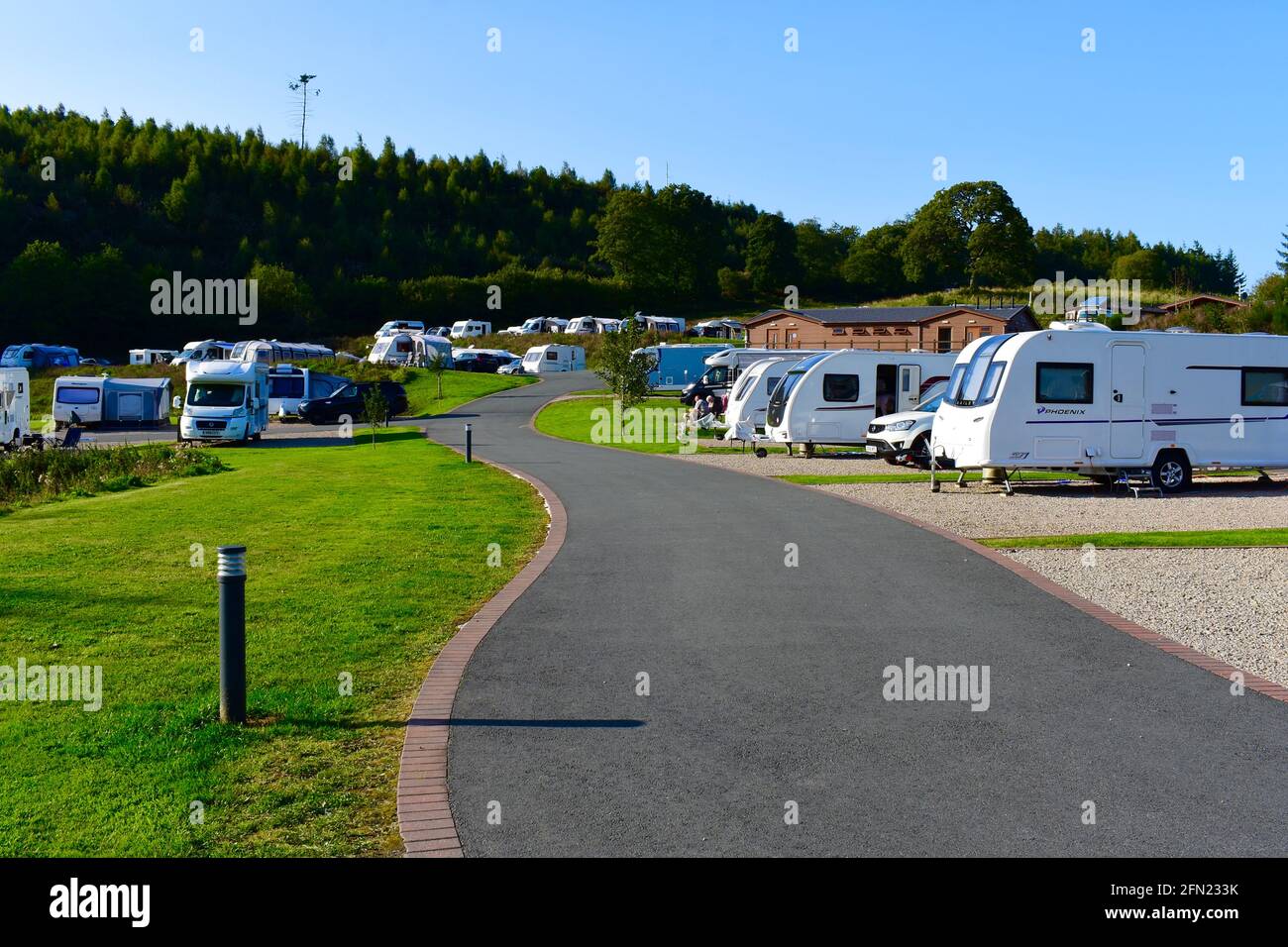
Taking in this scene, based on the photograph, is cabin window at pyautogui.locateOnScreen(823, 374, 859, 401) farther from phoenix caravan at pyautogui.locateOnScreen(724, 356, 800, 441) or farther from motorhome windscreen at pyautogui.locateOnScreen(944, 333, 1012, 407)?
motorhome windscreen at pyautogui.locateOnScreen(944, 333, 1012, 407)

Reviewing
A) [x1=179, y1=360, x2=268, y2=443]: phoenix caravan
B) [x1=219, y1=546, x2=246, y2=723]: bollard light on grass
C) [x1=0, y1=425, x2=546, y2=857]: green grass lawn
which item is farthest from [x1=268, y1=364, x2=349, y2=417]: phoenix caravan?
[x1=219, y1=546, x2=246, y2=723]: bollard light on grass

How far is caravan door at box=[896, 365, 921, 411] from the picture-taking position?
28141mm

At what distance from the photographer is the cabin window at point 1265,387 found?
66.6 feet

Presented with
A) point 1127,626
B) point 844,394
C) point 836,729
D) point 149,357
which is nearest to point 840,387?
point 844,394

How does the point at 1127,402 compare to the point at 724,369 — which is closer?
the point at 1127,402

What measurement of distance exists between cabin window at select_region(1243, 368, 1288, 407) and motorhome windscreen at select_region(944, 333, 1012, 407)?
4.30 metres

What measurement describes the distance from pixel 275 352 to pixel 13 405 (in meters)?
30.8

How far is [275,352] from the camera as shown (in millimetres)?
61594

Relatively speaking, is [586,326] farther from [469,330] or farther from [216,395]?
[216,395]

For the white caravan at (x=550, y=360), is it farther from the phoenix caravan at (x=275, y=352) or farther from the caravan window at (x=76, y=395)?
the caravan window at (x=76, y=395)

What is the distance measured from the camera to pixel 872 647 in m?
8.23

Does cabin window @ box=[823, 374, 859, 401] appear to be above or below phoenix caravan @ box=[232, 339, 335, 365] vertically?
below
